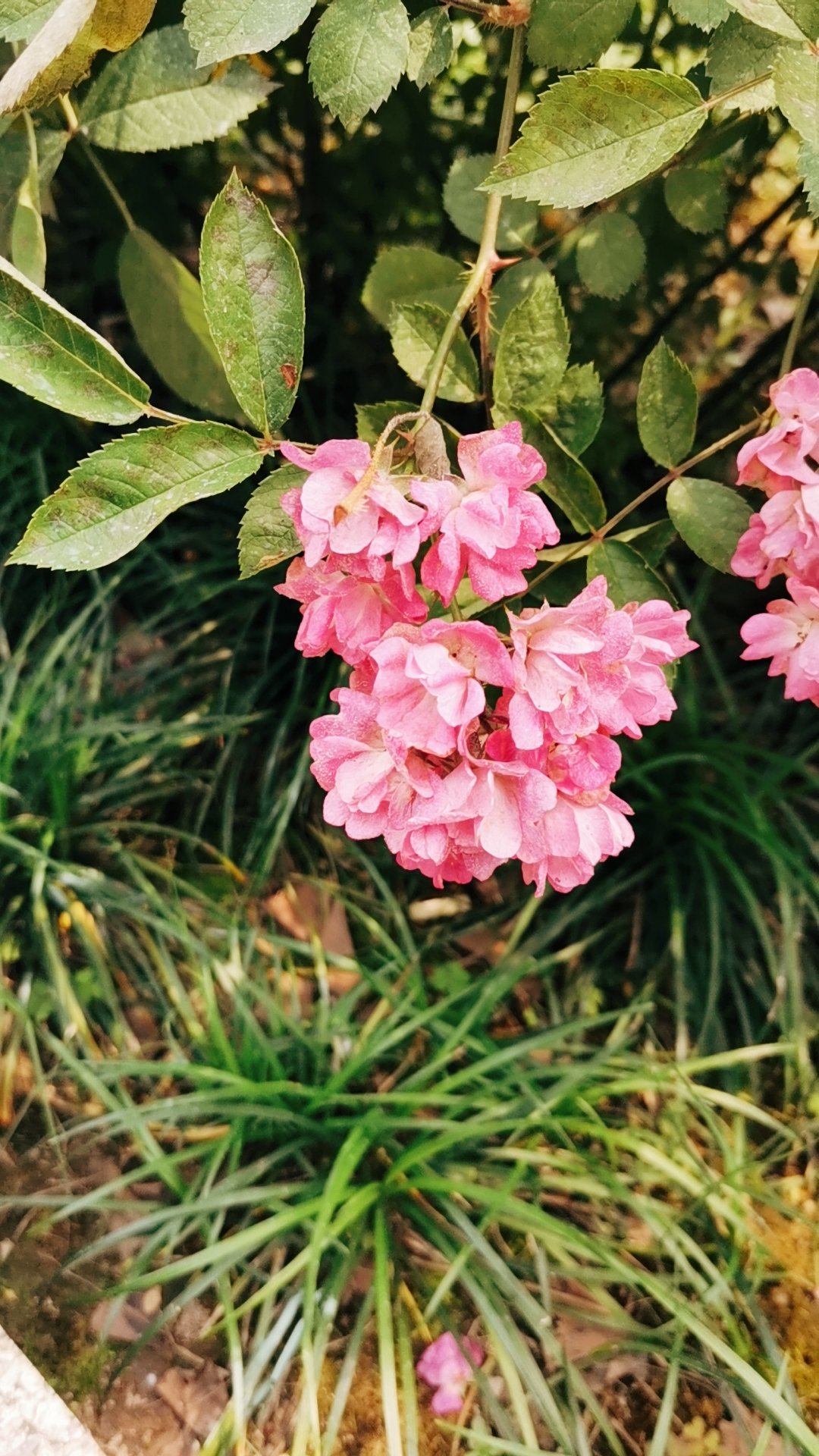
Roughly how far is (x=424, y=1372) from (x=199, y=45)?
100cm

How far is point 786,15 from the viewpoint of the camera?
1.41ft

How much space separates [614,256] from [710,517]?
0.86 feet

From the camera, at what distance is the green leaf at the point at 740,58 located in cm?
51

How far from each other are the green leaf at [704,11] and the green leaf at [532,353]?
0.14 metres

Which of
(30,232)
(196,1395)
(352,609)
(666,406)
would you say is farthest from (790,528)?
(196,1395)

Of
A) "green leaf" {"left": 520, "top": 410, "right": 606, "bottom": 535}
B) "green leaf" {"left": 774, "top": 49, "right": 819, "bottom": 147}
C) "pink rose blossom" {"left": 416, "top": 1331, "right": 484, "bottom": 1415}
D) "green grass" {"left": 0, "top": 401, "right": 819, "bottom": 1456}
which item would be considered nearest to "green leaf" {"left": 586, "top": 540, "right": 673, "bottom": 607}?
"green leaf" {"left": 520, "top": 410, "right": 606, "bottom": 535}

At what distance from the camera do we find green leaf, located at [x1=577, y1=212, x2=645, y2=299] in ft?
2.32

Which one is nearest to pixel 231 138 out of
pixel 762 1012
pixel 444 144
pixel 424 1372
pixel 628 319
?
pixel 444 144

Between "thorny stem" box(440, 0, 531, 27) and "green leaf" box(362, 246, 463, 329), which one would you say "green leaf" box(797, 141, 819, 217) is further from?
"green leaf" box(362, 246, 463, 329)

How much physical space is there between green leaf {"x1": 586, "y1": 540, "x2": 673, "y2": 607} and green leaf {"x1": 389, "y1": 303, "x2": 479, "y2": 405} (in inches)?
4.9

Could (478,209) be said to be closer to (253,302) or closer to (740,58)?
(740,58)

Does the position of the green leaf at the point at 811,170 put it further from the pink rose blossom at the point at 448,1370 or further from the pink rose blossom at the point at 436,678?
the pink rose blossom at the point at 448,1370

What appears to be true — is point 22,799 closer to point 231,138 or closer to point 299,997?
point 299,997

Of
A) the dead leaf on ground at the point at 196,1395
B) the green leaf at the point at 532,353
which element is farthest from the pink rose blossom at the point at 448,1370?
the green leaf at the point at 532,353
